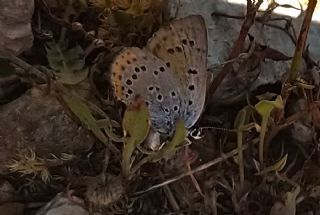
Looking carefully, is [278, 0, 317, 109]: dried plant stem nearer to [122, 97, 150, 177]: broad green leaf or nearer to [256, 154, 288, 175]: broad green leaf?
[256, 154, 288, 175]: broad green leaf

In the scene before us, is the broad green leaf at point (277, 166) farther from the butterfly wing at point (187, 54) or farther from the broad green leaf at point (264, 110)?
the butterfly wing at point (187, 54)

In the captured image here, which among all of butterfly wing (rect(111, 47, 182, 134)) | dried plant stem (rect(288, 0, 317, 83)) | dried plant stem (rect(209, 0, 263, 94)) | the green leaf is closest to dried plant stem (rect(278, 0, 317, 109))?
dried plant stem (rect(288, 0, 317, 83))

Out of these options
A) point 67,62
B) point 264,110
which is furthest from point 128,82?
point 264,110

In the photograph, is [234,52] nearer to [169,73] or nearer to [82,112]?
[169,73]

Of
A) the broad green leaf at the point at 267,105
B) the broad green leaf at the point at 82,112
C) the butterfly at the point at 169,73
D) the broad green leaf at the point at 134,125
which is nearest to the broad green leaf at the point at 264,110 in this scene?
the broad green leaf at the point at 267,105

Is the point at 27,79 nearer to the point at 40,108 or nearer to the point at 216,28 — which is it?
the point at 40,108

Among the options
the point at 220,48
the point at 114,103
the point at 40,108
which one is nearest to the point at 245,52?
the point at 220,48
